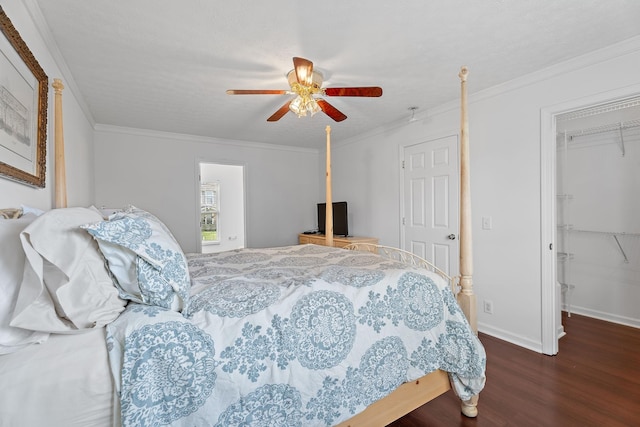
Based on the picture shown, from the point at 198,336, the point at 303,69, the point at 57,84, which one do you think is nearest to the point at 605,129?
the point at 303,69

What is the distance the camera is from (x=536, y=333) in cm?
256

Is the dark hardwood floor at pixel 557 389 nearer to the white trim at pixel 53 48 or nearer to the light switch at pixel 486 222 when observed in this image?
the light switch at pixel 486 222

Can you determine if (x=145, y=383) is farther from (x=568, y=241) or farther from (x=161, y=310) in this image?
(x=568, y=241)

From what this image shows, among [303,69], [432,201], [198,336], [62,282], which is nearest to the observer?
[62,282]

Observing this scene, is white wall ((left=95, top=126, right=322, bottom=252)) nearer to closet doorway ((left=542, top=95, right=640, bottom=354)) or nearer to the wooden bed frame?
the wooden bed frame

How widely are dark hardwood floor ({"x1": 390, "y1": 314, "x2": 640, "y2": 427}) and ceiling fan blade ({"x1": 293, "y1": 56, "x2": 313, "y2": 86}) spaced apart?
7.30 feet

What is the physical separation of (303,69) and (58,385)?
186 cm

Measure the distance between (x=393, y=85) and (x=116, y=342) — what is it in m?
2.72

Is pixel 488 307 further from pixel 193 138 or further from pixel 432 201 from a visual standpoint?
pixel 193 138

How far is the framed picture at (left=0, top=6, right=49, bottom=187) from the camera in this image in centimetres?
129

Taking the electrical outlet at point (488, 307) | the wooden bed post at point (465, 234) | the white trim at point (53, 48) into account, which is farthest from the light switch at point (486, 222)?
the white trim at point (53, 48)

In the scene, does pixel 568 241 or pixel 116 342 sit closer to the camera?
pixel 116 342

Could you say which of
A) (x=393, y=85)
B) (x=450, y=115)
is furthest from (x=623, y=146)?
(x=393, y=85)

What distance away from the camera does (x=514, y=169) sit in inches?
106
